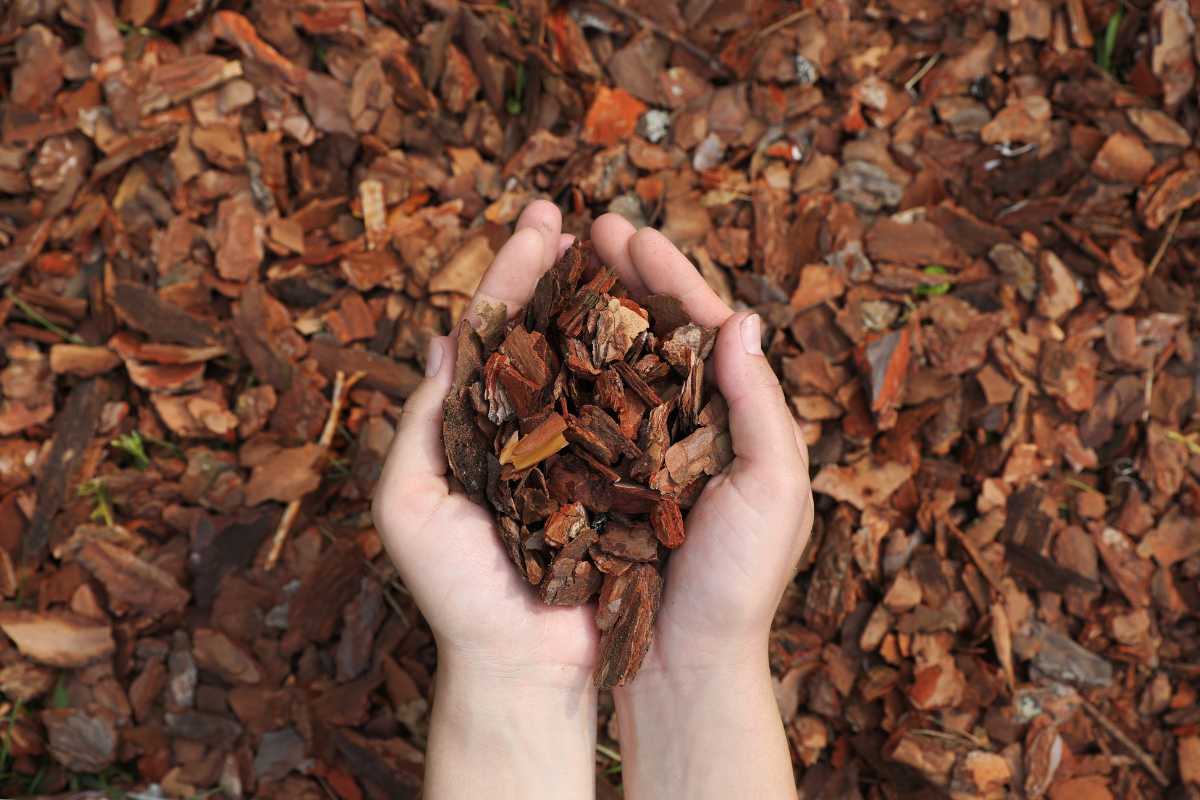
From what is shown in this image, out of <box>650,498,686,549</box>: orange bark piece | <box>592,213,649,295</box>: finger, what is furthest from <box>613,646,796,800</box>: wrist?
<box>592,213,649,295</box>: finger

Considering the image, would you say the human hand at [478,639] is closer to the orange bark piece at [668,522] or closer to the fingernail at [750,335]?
the orange bark piece at [668,522]

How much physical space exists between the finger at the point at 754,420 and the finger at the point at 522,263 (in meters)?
0.42

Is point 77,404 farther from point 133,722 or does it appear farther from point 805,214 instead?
point 805,214

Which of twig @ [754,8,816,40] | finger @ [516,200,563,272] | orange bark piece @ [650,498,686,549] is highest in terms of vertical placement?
twig @ [754,8,816,40]

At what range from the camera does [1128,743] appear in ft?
7.70

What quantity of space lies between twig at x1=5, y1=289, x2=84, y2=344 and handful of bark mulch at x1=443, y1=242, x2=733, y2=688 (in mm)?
1362

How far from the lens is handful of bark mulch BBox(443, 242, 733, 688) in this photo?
68.1 inches

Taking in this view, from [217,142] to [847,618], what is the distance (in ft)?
6.93

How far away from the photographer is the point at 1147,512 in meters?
2.45

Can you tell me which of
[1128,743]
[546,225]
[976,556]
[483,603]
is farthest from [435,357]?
[1128,743]

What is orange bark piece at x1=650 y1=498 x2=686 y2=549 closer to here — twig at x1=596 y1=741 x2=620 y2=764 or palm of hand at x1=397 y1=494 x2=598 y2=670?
palm of hand at x1=397 y1=494 x2=598 y2=670

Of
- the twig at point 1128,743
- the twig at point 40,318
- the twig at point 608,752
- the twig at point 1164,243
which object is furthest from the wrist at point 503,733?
the twig at point 1164,243

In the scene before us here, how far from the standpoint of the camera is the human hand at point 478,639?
176cm

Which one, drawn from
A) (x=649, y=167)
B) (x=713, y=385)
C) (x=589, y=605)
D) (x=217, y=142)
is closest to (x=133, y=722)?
(x=589, y=605)
